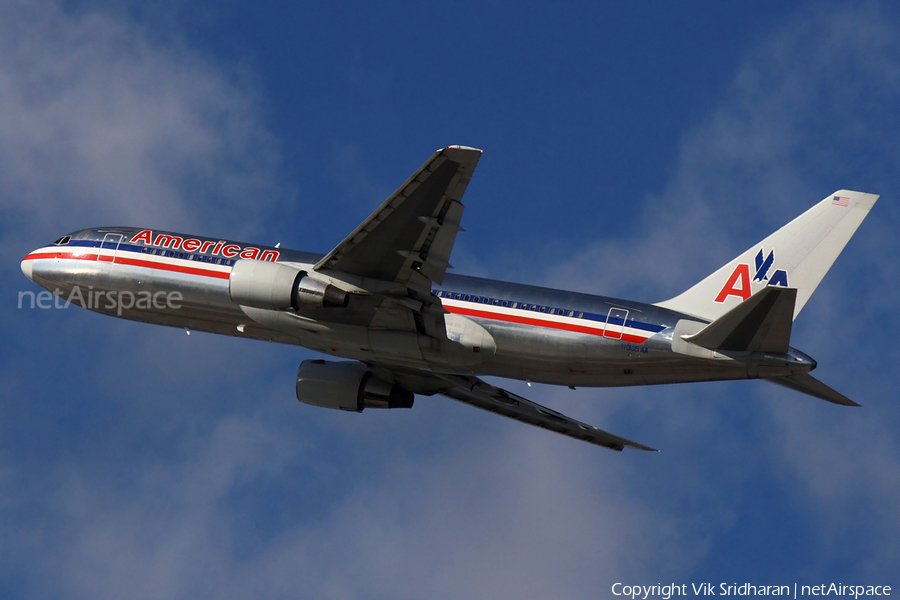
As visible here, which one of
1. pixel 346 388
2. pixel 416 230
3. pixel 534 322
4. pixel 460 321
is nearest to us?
pixel 416 230

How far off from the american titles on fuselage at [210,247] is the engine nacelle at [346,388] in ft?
19.1

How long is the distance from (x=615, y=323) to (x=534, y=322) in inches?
114

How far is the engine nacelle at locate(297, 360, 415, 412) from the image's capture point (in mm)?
44875

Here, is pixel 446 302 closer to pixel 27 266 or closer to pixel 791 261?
pixel 791 261

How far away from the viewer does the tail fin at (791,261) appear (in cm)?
3919

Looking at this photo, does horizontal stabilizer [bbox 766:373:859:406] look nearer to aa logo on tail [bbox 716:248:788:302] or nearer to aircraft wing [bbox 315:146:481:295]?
aa logo on tail [bbox 716:248:788:302]

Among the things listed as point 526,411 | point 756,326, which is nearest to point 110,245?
point 526,411

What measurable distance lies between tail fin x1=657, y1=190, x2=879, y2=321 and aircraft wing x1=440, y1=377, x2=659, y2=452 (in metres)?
9.38

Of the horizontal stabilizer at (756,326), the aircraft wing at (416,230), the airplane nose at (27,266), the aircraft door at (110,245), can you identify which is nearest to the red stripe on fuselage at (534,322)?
the horizontal stabilizer at (756,326)

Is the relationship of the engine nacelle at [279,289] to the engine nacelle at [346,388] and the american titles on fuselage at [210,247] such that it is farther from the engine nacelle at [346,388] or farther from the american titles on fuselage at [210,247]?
the engine nacelle at [346,388]

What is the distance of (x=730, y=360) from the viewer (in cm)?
3556

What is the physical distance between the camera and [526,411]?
48000 mm

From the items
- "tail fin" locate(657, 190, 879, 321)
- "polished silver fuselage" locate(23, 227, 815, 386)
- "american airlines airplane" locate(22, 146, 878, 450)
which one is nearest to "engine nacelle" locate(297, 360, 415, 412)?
"american airlines airplane" locate(22, 146, 878, 450)

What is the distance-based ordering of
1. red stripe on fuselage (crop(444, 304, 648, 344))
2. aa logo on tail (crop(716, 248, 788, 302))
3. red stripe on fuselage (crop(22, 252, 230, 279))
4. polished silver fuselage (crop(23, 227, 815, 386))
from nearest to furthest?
polished silver fuselage (crop(23, 227, 815, 386))
red stripe on fuselage (crop(444, 304, 648, 344))
aa logo on tail (crop(716, 248, 788, 302))
red stripe on fuselage (crop(22, 252, 230, 279))
